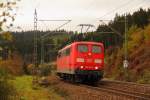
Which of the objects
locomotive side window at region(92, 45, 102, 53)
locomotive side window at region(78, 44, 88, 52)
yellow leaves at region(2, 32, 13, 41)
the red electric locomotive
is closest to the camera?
yellow leaves at region(2, 32, 13, 41)

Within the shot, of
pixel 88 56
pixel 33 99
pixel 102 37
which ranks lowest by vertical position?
pixel 33 99

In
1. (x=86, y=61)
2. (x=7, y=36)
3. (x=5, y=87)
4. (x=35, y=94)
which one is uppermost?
(x=86, y=61)

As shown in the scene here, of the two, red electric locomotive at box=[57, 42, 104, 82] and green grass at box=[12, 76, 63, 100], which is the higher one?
red electric locomotive at box=[57, 42, 104, 82]

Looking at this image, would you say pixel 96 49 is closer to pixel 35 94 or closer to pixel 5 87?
pixel 35 94

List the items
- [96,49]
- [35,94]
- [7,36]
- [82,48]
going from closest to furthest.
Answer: [7,36], [35,94], [82,48], [96,49]

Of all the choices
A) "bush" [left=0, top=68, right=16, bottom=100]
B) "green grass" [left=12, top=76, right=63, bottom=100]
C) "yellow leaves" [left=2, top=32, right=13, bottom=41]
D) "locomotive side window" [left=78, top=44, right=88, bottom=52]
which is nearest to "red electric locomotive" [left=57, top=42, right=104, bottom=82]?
"locomotive side window" [left=78, top=44, right=88, bottom=52]

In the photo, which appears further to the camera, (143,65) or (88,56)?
(143,65)

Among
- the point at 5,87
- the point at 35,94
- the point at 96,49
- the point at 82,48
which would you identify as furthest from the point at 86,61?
the point at 5,87

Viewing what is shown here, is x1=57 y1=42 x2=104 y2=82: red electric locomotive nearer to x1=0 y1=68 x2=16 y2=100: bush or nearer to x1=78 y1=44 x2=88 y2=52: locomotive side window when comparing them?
x1=78 y1=44 x2=88 y2=52: locomotive side window

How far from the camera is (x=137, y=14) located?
359 ft

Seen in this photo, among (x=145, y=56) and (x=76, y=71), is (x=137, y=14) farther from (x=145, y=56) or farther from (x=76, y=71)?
(x=76, y=71)

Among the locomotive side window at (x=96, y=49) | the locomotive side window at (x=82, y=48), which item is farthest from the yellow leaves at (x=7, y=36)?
the locomotive side window at (x=96, y=49)

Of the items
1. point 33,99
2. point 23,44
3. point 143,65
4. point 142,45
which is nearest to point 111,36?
point 23,44

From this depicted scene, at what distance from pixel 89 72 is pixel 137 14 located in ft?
253
